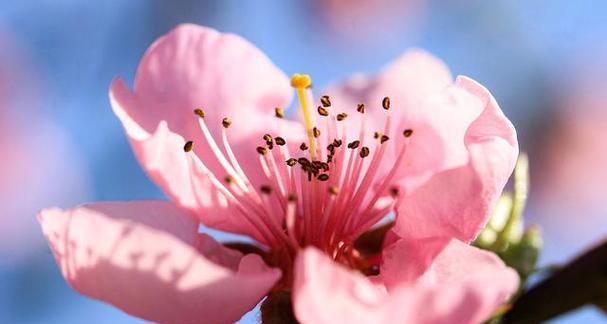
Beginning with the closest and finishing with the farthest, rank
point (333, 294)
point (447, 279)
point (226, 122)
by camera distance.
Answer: point (333, 294), point (447, 279), point (226, 122)

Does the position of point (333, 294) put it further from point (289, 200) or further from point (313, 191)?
point (313, 191)

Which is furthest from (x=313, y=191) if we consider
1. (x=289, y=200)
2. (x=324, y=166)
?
(x=289, y=200)

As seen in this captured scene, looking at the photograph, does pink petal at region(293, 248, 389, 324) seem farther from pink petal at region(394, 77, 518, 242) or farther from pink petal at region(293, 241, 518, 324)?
pink petal at region(394, 77, 518, 242)

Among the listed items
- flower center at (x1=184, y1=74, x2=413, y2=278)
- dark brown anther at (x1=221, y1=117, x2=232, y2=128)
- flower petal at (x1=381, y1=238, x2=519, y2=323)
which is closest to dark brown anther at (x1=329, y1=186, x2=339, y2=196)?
flower center at (x1=184, y1=74, x2=413, y2=278)

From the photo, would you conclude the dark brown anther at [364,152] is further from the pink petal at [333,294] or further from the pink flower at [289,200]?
the pink petal at [333,294]

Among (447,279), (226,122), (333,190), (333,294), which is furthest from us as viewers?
(226,122)

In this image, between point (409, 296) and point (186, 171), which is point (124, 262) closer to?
point (186, 171)
